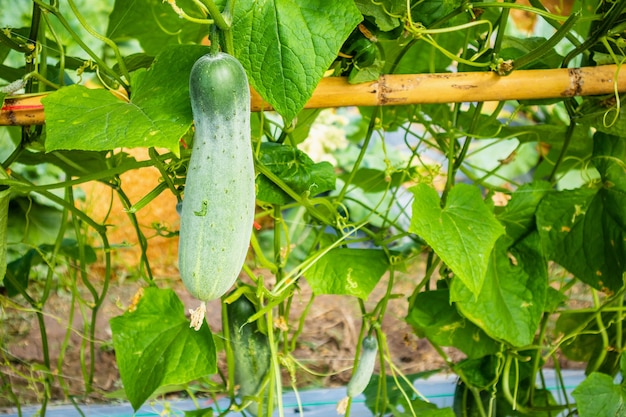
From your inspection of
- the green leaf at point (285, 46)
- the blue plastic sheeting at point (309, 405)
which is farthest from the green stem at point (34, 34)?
the blue plastic sheeting at point (309, 405)

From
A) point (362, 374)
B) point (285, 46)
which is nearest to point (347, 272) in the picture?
point (362, 374)

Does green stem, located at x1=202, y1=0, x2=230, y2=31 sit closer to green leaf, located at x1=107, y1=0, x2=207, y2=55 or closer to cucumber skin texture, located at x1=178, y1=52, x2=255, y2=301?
cucumber skin texture, located at x1=178, y1=52, x2=255, y2=301

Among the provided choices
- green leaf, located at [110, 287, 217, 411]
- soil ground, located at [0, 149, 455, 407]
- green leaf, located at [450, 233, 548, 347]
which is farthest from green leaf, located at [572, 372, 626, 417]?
green leaf, located at [110, 287, 217, 411]

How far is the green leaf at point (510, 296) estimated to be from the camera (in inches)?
34.4

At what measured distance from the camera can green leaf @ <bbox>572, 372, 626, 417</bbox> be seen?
913mm

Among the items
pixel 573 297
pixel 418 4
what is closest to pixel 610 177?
pixel 418 4

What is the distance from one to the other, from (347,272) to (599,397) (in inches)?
14.8

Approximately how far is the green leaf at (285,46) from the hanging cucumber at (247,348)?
Answer: 0.38 m

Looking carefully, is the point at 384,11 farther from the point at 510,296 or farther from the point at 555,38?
the point at 510,296

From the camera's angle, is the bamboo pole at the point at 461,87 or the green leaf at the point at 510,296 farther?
the green leaf at the point at 510,296

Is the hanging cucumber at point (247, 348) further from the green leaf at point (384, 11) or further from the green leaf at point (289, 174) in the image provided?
the green leaf at point (384, 11)

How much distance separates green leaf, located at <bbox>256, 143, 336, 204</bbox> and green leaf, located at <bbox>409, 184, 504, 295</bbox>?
11cm

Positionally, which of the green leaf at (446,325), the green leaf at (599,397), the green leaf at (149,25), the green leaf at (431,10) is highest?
the green leaf at (149,25)

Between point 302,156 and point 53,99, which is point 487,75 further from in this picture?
point 53,99
